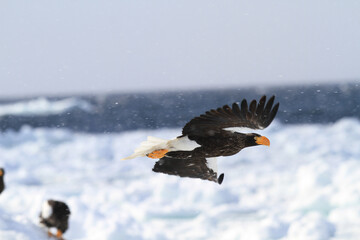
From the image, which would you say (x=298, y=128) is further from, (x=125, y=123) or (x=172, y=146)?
(x=172, y=146)

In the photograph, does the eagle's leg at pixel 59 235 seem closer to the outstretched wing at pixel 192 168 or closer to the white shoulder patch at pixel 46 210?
the white shoulder patch at pixel 46 210

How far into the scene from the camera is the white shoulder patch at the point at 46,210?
590cm

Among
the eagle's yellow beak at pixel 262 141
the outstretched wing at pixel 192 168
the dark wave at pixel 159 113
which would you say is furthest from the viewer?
the dark wave at pixel 159 113

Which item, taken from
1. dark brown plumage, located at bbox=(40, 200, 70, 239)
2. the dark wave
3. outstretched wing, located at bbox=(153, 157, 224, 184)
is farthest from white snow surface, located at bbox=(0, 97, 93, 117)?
outstretched wing, located at bbox=(153, 157, 224, 184)

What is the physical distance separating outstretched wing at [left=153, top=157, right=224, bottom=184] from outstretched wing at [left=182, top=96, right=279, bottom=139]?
695 mm

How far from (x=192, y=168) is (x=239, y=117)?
1066 millimetres

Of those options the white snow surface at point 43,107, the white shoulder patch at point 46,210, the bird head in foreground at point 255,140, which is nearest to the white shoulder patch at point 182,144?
the bird head in foreground at point 255,140

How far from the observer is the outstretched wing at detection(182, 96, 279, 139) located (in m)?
3.10

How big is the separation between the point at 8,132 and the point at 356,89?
71.8 ft

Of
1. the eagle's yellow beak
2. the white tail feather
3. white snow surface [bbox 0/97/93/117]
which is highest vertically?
the eagle's yellow beak

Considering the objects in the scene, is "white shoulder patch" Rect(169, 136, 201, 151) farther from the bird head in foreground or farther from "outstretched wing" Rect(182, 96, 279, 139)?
the bird head in foreground

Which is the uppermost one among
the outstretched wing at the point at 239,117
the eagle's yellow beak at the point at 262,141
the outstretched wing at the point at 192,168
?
the outstretched wing at the point at 239,117

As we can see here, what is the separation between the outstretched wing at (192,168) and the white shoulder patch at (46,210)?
2.53 meters

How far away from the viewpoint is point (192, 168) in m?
4.11
